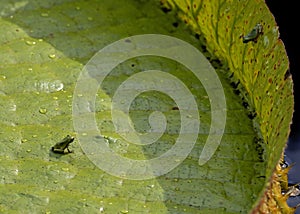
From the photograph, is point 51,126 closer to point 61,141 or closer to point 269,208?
point 61,141

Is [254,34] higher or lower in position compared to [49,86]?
higher

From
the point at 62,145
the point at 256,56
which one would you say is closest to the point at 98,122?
the point at 62,145

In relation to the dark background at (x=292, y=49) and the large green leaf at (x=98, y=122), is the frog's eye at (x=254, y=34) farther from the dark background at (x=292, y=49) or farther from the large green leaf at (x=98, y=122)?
→ the dark background at (x=292, y=49)

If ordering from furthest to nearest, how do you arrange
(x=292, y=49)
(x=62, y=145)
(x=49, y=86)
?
(x=292, y=49), (x=49, y=86), (x=62, y=145)

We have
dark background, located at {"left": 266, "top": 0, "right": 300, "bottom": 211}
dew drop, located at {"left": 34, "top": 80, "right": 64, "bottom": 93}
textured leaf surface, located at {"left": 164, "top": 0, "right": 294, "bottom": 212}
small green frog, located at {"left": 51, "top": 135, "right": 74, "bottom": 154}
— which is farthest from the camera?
dark background, located at {"left": 266, "top": 0, "right": 300, "bottom": 211}

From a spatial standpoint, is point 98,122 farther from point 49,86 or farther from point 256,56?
point 256,56

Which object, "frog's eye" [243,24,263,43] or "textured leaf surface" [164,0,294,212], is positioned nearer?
"textured leaf surface" [164,0,294,212]

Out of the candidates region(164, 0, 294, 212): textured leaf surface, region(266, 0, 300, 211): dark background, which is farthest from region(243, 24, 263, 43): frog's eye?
region(266, 0, 300, 211): dark background

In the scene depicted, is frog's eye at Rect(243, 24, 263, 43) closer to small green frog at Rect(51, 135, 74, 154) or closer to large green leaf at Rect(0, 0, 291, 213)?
large green leaf at Rect(0, 0, 291, 213)

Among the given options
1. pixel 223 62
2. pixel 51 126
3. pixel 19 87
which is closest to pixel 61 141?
pixel 51 126
